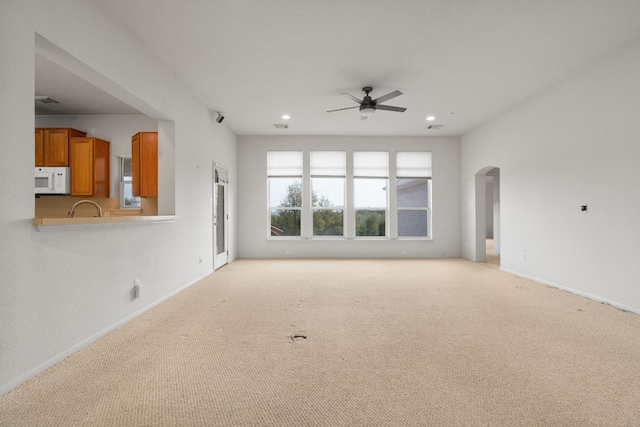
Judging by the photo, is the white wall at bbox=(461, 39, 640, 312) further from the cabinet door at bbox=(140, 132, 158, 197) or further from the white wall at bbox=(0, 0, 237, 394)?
the cabinet door at bbox=(140, 132, 158, 197)

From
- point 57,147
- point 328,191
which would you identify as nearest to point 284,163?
point 328,191

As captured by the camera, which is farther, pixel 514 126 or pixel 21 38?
pixel 514 126

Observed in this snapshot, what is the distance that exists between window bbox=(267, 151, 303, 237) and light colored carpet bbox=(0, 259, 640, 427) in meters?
4.08

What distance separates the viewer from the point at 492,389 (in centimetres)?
209

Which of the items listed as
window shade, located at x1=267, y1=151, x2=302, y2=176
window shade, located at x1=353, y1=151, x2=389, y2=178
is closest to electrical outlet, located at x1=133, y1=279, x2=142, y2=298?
window shade, located at x1=267, y1=151, x2=302, y2=176

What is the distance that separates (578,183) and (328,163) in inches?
203

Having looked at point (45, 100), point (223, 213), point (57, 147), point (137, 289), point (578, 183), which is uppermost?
point (45, 100)

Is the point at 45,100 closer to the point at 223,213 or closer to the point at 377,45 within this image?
the point at 223,213

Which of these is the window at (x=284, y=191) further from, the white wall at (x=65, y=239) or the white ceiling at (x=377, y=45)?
the white wall at (x=65, y=239)

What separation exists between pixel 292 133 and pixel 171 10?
4893 mm

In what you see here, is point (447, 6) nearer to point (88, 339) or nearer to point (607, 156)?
point (607, 156)

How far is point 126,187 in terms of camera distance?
19.8 ft

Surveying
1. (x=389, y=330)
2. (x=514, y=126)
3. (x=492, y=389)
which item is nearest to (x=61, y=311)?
(x=389, y=330)

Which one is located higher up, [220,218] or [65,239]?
[220,218]
